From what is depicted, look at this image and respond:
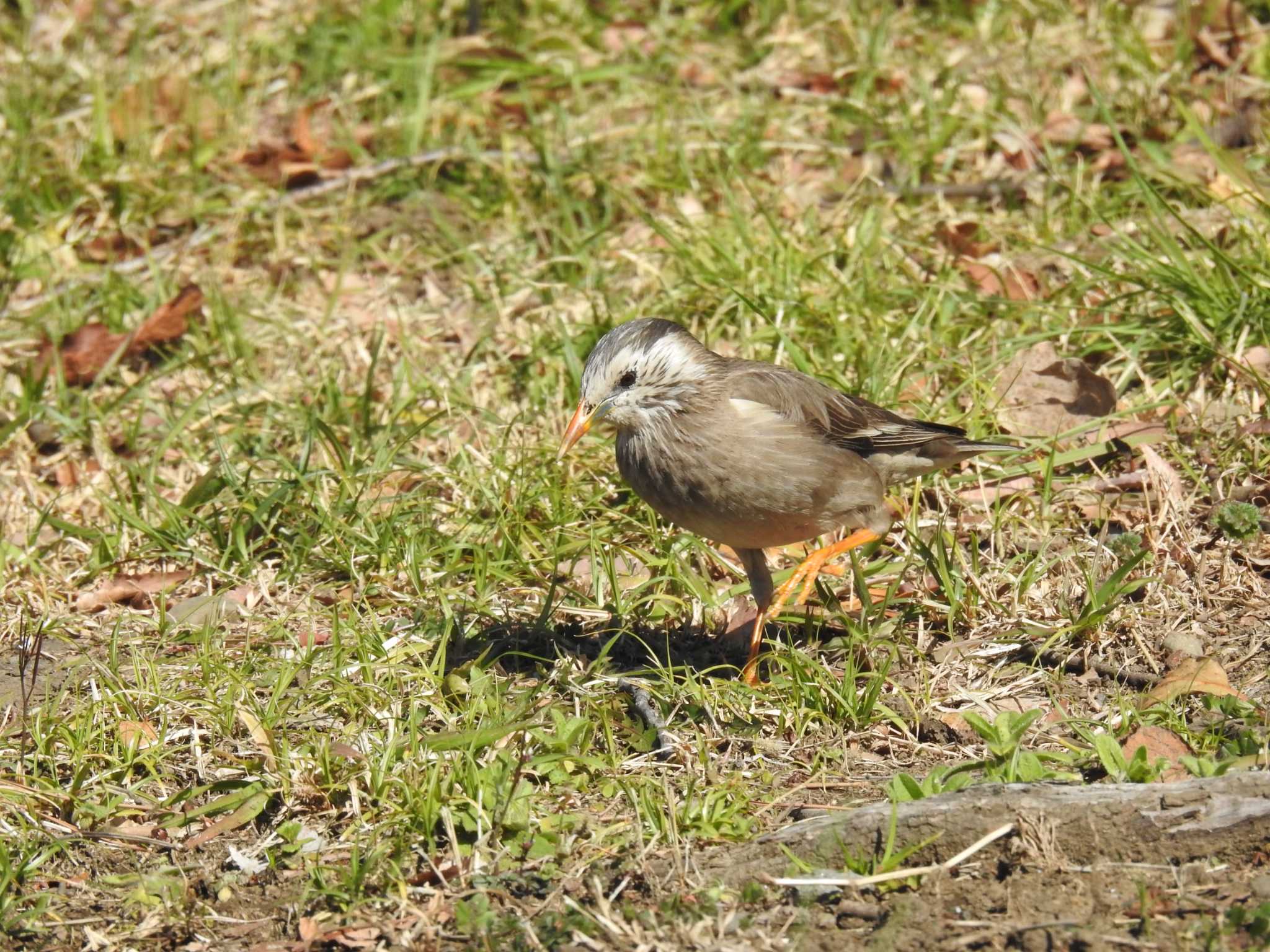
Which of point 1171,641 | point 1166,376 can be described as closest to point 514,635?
point 1171,641

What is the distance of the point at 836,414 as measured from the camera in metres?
5.28

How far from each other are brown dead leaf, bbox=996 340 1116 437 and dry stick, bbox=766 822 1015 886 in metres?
2.56

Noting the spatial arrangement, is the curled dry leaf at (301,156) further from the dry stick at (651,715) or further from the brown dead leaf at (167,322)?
the dry stick at (651,715)

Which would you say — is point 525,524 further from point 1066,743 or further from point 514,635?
point 1066,743

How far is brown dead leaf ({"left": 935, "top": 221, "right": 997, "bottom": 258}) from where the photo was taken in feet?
22.8

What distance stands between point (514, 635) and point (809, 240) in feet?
8.67

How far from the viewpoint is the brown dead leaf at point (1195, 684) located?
14.5 ft

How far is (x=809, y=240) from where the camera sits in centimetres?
685

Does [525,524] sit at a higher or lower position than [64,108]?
lower

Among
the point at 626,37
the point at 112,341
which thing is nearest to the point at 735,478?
the point at 112,341

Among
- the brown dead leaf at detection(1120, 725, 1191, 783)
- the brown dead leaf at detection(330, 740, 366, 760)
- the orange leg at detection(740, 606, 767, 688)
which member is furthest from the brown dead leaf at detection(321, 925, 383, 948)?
the brown dead leaf at detection(1120, 725, 1191, 783)

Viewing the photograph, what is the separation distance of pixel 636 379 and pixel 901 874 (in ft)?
6.76

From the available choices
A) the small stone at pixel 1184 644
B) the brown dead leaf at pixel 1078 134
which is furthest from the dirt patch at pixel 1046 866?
the brown dead leaf at pixel 1078 134

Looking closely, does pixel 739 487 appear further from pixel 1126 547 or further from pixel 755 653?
pixel 1126 547
